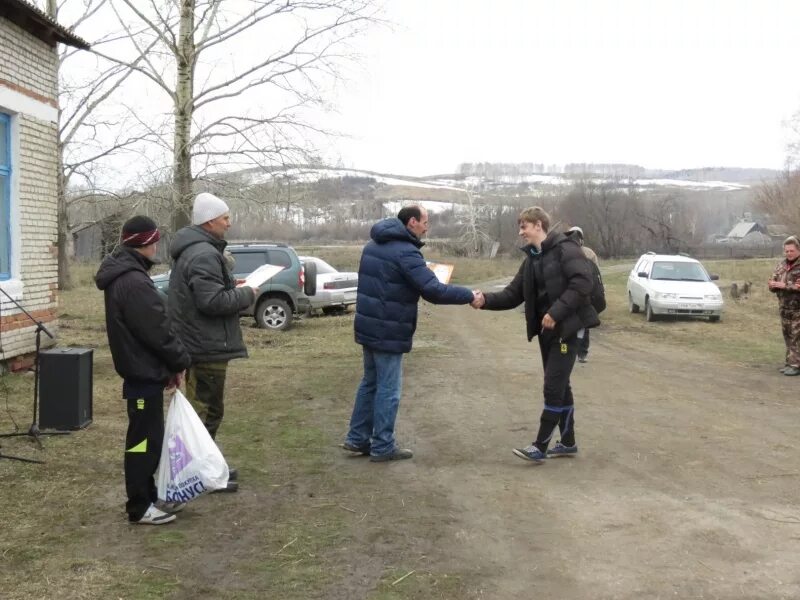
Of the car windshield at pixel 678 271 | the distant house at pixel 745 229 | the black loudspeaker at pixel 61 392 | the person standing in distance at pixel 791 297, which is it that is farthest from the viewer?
the distant house at pixel 745 229

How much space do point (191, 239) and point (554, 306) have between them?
2609 millimetres

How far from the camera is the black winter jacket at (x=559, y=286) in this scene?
20.0 ft

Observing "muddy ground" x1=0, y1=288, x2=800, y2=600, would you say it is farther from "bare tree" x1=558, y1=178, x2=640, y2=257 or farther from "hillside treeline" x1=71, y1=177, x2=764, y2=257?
"bare tree" x1=558, y1=178, x2=640, y2=257

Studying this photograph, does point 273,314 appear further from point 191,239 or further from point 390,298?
point 191,239

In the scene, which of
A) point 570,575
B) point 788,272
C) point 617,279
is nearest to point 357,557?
point 570,575

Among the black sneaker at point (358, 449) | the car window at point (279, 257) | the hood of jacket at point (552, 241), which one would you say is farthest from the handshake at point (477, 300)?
the car window at point (279, 257)

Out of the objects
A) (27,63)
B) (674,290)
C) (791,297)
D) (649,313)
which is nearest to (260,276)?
(27,63)

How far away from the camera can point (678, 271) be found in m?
20.2

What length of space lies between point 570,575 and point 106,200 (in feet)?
74.6

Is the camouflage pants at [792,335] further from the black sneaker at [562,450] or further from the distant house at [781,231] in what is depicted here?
the distant house at [781,231]

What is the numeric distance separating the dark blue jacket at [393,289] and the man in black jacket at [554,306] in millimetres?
614

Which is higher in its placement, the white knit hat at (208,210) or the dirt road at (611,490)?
the white knit hat at (208,210)

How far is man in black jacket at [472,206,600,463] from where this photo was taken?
241 inches

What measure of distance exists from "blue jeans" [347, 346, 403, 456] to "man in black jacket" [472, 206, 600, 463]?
1.02m
